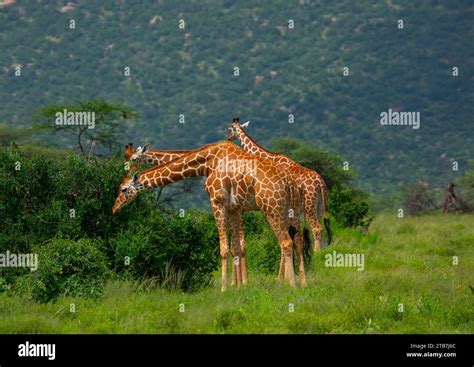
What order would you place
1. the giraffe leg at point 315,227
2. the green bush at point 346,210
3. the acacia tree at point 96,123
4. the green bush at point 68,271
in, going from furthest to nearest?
the acacia tree at point 96,123 < the green bush at point 346,210 < the giraffe leg at point 315,227 < the green bush at point 68,271

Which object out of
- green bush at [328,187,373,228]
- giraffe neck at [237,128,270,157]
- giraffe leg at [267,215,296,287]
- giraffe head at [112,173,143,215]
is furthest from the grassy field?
green bush at [328,187,373,228]

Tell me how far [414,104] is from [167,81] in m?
13.8

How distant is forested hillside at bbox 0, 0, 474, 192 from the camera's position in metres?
58.0

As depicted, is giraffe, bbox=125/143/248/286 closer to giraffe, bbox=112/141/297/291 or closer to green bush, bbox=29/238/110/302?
giraffe, bbox=112/141/297/291

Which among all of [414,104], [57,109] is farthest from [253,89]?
[57,109]

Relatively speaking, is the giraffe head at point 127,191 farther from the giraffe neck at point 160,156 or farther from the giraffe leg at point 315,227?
the giraffe leg at point 315,227

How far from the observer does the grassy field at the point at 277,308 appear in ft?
44.7

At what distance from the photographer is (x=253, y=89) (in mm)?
62750

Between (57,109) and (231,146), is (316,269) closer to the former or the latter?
(231,146)

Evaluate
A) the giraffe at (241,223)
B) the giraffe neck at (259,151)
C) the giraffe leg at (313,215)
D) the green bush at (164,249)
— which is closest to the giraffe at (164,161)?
the giraffe at (241,223)

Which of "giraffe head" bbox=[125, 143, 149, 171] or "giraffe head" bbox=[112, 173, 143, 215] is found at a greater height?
"giraffe head" bbox=[125, 143, 149, 171]

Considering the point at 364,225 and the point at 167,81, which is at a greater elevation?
the point at 167,81

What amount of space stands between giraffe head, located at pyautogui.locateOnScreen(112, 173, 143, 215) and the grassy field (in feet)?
4.00

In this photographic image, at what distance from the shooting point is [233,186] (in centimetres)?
1602
